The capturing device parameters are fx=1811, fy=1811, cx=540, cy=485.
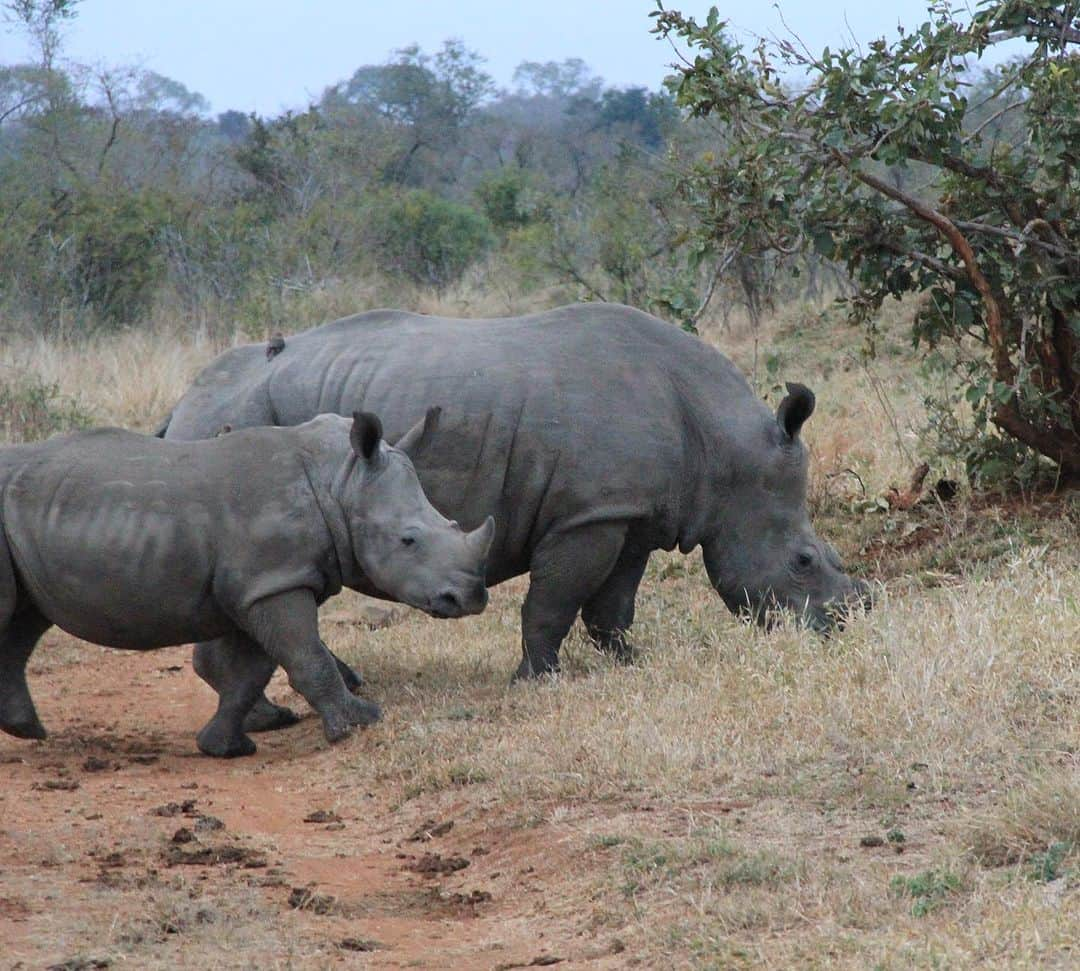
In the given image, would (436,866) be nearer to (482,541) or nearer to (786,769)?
(786,769)

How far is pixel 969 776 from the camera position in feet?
17.8

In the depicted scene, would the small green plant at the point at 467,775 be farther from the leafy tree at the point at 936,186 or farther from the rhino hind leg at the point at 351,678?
the leafy tree at the point at 936,186

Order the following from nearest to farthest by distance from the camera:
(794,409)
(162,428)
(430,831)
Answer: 1. (430,831)
2. (794,409)
3. (162,428)

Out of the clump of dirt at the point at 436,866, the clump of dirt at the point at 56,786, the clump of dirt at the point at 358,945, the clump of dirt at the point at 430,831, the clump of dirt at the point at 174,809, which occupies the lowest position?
the clump of dirt at the point at 56,786

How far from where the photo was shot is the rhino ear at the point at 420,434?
7.52m

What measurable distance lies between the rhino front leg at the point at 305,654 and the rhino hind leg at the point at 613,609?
4.67ft

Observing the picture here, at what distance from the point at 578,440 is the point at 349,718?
1.52 metres

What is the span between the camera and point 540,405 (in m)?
7.73

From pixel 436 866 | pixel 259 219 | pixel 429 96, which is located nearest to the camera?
pixel 436 866

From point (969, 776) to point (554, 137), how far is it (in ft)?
133

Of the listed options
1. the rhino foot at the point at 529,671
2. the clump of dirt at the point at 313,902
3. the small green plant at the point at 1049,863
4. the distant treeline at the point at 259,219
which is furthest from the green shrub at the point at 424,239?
the small green plant at the point at 1049,863

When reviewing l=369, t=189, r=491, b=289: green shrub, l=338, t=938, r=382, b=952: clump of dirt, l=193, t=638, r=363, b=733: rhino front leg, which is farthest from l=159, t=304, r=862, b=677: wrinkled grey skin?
l=369, t=189, r=491, b=289: green shrub

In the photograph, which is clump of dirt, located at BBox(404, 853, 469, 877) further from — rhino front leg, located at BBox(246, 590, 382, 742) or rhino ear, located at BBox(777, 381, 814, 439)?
rhino ear, located at BBox(777, 381, 814, 439)

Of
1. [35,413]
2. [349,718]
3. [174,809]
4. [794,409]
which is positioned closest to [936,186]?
[794,409]
